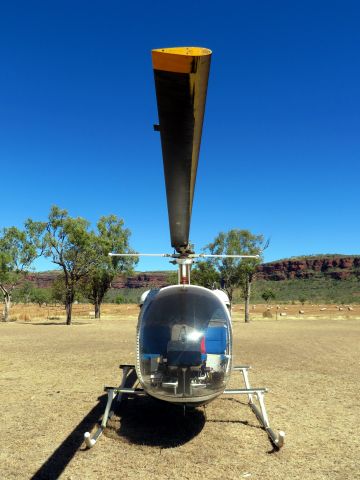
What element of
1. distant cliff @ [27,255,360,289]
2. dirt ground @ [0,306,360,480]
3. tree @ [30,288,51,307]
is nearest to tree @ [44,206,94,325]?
dirt ground @ [0,306,360,480]

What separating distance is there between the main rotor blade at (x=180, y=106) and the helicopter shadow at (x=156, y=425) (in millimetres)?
4334

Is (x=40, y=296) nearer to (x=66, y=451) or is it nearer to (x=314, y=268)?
(x=66, y=451)

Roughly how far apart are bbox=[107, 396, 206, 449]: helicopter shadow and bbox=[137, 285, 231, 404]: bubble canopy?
52cm

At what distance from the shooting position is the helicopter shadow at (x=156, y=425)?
583 centimetres

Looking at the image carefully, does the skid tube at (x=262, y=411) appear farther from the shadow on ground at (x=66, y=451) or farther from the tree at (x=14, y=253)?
the tree at (x=14, y=253)

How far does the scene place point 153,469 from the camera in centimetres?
483

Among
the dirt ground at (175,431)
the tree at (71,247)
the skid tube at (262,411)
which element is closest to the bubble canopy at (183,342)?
the skid tube at (262,411)

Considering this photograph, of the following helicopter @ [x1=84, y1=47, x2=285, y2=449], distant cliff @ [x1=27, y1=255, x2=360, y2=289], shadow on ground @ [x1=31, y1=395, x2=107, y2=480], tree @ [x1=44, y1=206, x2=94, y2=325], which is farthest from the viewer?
distant cliff @ [x1=27, y1=255, x2=360, y2=289]

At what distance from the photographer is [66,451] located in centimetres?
539

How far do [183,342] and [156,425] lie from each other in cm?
171

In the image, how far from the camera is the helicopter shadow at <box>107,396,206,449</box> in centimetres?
583

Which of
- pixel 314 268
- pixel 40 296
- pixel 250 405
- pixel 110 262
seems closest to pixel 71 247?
pixel 110 262

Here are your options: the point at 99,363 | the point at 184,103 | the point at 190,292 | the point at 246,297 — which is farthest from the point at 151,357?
the point at 246,297

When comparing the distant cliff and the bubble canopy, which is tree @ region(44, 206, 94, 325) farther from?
the distant cliff
